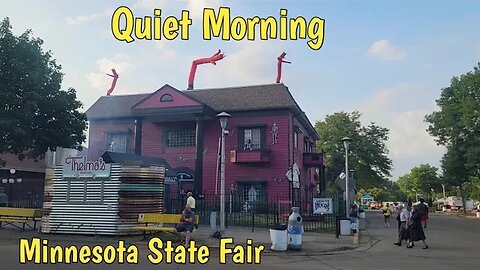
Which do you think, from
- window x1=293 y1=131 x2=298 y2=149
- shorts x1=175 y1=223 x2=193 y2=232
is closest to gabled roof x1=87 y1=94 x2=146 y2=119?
window x1=293 y1=131 x2=298 y2=149

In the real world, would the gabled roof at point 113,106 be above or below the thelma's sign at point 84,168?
above

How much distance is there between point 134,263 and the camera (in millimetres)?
11938

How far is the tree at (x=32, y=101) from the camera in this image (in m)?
26.7

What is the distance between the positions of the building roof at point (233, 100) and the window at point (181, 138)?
269cm

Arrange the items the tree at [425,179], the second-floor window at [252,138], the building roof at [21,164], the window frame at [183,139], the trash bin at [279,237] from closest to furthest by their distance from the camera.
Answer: the trash bin at [279,237] → the second-floor window at [252,138] → the window frame at [183,139] → the building roof at [21,164] → the tree at [425,179]

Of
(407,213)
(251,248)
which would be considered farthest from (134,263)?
(407,213)

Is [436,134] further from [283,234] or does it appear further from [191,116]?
[283,234]

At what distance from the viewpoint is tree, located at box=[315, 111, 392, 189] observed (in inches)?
2299

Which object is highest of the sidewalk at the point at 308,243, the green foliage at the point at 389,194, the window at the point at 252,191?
the green foliage at the point at 389,194

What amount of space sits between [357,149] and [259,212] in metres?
33.2

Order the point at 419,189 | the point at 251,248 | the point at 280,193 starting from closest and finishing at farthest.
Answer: the point at 251,248 → the point at 280,193 → the point at 419,189

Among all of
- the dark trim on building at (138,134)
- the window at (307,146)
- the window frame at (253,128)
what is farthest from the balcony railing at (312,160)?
the dark trim on building at (138,134)

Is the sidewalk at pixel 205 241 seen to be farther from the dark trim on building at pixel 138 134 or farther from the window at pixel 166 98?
the dark trim on building at pixel 138 134

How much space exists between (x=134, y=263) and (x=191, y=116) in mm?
22568
